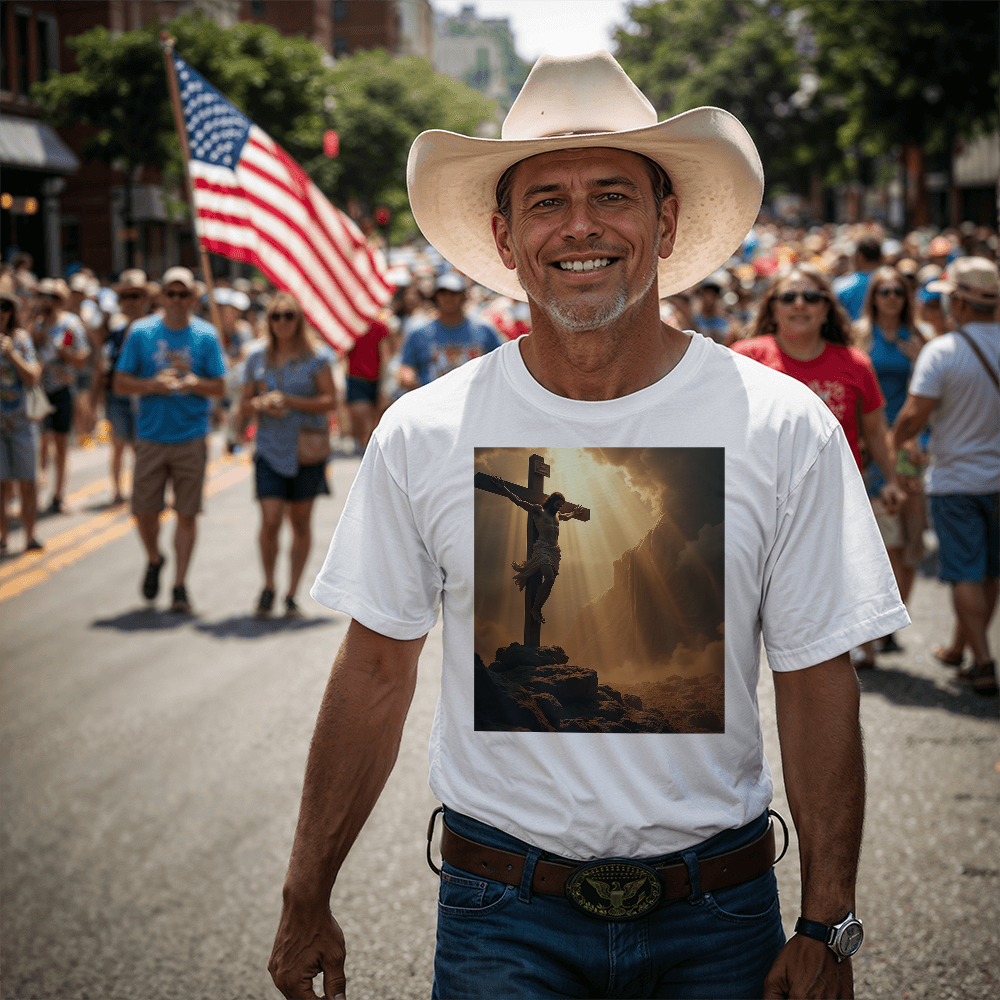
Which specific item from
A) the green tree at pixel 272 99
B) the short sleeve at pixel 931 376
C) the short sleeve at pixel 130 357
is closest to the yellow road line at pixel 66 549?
the short sleeve at pixel 130 357

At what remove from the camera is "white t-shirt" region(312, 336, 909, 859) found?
217 centimetres

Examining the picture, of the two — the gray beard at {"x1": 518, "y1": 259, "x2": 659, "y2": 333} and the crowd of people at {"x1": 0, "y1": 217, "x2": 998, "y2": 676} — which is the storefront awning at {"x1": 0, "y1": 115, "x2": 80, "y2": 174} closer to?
the crowd of people at {"x1": 0, "y1": 217, "x2": 998, "y2": 676}

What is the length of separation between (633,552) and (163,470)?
284 inches

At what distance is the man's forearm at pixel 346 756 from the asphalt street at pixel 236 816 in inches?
31.6

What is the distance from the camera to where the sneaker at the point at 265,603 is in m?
8.56

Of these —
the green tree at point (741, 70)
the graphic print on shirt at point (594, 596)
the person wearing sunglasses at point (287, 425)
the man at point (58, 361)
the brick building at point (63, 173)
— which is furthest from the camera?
the green tree at point (741, 70)

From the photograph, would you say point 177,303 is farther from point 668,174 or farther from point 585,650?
point 585,650

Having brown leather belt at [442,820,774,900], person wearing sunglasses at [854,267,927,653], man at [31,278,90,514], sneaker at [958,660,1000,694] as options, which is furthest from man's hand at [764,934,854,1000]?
man at [31,278,90,514]

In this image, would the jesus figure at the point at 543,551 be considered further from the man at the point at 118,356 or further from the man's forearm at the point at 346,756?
the man at the point at 118,356

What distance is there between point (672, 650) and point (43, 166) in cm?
2758

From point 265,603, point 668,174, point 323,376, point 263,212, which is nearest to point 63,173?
point 263,212

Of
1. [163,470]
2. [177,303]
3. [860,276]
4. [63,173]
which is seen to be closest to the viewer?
[177,303]

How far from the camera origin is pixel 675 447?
2.21 metres

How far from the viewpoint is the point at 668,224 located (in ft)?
8.46
